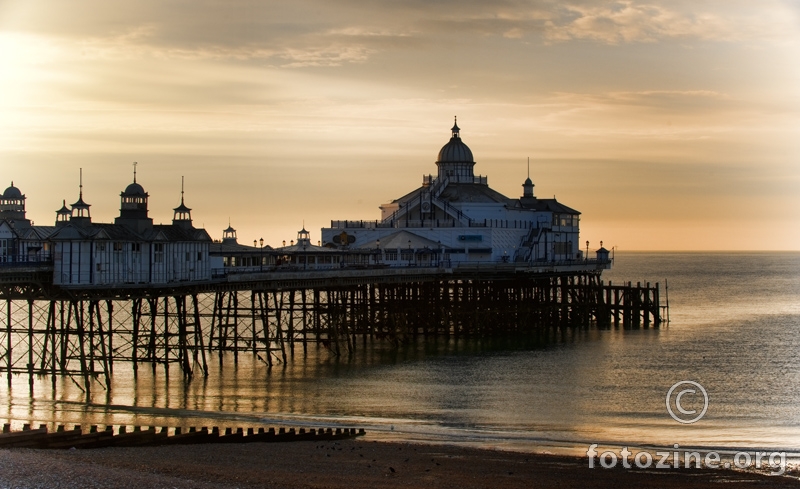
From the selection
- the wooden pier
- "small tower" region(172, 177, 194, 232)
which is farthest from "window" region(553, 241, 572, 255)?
"small tower" region(172, 177, 194, 232)

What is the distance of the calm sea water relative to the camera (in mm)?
40188

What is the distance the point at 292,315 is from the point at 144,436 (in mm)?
33183

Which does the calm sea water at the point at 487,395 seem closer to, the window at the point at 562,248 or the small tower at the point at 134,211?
the small tower at the point at 134,211

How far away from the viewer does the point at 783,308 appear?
11331 centimetres

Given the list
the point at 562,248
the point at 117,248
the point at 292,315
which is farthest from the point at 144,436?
the point at 562,248

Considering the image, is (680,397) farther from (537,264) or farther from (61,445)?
(537,264)

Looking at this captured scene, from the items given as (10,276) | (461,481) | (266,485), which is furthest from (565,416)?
(10,276)

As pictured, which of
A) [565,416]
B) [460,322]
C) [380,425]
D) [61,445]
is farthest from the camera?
[460,322]

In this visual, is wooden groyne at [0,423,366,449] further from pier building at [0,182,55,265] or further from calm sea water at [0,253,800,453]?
pier building at [0,182,55,265]

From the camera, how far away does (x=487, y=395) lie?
158ft

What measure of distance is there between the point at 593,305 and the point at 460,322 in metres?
12.9

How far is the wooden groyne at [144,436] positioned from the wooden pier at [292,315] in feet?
40.2

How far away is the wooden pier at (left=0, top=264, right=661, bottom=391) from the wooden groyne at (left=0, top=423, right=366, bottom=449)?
12.3 m

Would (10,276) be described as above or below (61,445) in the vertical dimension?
above
